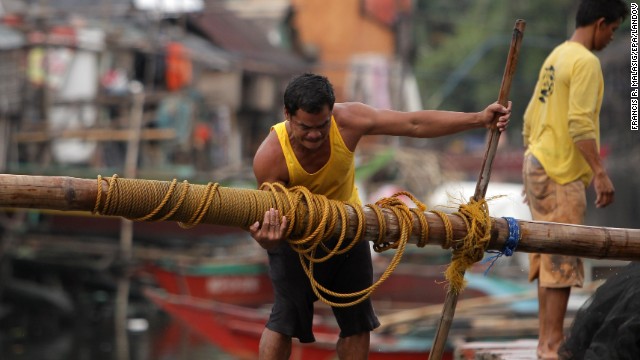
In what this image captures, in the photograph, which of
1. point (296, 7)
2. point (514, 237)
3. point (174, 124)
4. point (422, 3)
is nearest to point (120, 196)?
point (514, 237)

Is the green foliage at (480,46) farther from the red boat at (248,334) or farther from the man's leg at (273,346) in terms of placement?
the man's leg at (273,346)

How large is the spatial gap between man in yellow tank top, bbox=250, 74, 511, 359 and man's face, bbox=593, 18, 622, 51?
134cm

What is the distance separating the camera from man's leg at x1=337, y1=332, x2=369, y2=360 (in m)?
4.85

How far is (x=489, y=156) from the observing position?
4.56 meters

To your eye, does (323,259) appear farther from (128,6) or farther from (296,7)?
(296,7)

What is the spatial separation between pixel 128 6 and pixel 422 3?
20331mm

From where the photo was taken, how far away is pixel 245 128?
84.3 feet

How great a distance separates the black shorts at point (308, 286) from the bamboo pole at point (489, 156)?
346 mm

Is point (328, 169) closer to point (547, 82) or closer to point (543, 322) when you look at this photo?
point (547, 82)

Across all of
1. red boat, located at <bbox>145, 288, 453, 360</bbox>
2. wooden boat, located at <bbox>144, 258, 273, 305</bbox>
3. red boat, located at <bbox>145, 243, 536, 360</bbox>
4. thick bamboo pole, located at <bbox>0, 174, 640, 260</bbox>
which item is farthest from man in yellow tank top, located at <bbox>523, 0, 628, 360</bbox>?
wooden boat, located at <bbox>144, 258, 273, 305</bbox>

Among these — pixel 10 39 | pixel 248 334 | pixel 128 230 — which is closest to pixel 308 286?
pixel 248 334

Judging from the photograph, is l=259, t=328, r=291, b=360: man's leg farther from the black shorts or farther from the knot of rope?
the knot of rope

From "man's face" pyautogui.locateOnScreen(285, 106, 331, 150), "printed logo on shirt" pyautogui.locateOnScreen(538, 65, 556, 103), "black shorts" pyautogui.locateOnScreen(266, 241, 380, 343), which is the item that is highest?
"printed logo on shirt" pyautogui.locateOnScreen(538, 65, 556, 103)

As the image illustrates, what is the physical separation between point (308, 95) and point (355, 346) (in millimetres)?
1271
